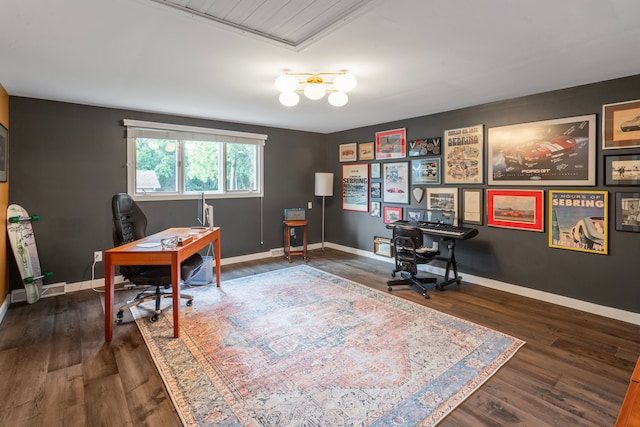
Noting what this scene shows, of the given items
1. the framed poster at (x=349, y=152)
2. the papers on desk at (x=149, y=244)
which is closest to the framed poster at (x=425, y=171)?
the framed poster at (x=349, y=152)

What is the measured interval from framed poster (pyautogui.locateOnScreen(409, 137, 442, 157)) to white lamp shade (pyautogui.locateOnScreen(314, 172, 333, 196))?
1.59 meters

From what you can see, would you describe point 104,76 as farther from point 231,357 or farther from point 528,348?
point 528,348

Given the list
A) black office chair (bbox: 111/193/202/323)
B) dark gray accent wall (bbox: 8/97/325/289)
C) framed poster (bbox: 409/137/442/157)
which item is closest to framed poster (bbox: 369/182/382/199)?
framed poster (bbox: 409/137/442/157)

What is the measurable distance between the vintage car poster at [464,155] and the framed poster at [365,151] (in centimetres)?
135

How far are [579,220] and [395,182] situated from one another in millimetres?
2344

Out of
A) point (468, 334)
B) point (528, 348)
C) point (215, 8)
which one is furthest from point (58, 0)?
point (528, 348)

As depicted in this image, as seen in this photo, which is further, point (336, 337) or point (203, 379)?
point (336, 337)

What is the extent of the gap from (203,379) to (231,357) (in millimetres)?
291

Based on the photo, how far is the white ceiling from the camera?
1.83m

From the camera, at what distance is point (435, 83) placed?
10.2ft

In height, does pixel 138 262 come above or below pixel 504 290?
above

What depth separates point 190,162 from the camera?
15.6 ft

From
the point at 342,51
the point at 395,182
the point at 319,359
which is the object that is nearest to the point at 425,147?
the point at 395,182

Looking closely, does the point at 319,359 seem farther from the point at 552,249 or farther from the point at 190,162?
the point at 190,162
